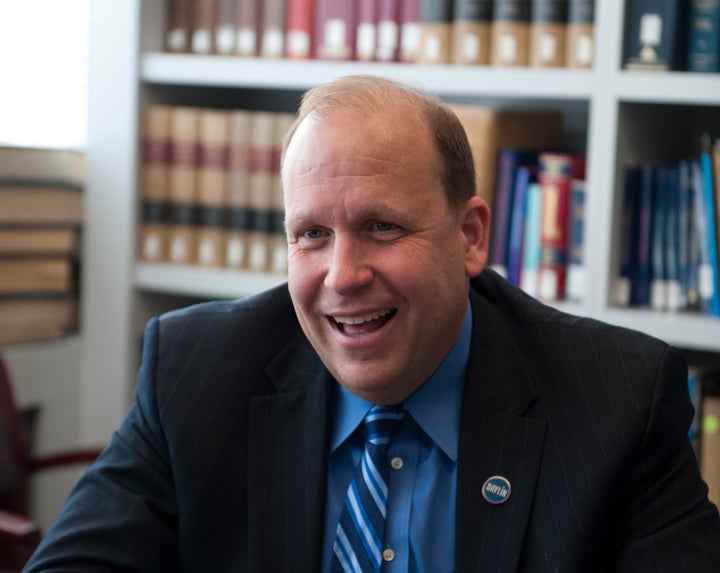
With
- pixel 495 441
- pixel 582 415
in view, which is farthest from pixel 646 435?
pixel 495 441

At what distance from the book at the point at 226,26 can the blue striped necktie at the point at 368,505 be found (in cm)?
172

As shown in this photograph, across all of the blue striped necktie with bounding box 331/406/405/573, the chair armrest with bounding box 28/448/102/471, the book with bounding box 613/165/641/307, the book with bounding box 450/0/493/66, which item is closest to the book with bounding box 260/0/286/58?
the book with bounding box 450/0/493/66

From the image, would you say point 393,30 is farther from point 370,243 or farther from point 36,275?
point 370,243

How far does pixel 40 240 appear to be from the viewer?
3143mm

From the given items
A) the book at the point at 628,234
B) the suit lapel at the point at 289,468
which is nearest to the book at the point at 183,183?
the book at the point at 628,234

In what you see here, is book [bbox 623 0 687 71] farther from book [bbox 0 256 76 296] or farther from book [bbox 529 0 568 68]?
book [bbox 0 256 76 296]

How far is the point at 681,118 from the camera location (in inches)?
111

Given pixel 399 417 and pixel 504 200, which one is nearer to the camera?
pixel 399 417

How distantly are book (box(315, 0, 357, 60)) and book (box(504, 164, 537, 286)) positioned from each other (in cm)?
57

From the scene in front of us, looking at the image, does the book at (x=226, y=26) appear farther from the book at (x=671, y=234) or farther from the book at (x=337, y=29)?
the book at (x=671, y=234)

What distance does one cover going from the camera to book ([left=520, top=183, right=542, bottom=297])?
8.82 feet

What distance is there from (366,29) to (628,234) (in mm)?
869

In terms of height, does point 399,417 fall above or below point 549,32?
below

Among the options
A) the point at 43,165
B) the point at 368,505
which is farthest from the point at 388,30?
the point at 368,505
